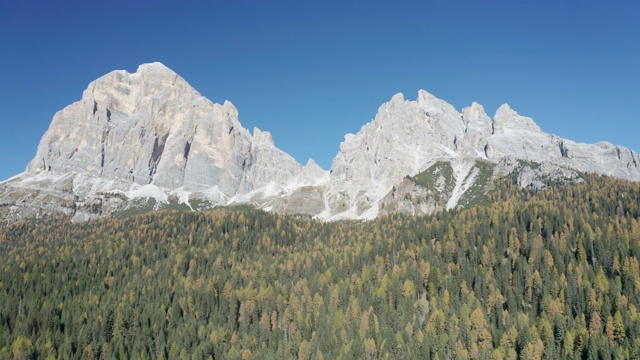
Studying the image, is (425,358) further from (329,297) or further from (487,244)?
(487,244)

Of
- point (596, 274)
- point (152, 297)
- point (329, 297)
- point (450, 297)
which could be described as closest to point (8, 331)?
point (152, 297)

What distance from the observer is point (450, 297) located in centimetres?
15100

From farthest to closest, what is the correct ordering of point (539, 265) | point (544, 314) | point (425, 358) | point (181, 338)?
point (539, 265) → point (181, 338) → point (544, 314) → point (425, 358)

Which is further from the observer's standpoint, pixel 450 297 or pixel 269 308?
pixel 269 308

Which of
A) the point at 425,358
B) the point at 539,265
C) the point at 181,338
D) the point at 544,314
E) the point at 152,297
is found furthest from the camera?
the point at 152,297

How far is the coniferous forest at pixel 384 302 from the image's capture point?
125812 millimetres

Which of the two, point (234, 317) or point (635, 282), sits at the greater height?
point (635, 282)

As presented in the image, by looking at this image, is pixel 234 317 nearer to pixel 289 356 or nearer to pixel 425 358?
pixel 289 356

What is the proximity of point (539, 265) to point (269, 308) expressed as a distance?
8921cm

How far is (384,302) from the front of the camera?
498 feet

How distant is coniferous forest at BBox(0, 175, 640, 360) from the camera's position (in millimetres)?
125812

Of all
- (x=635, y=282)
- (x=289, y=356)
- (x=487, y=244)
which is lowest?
(x=289, y=356)

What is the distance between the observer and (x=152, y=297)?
568ft

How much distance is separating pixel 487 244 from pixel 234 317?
93.5 meters
